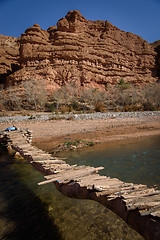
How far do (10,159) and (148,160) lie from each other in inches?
249

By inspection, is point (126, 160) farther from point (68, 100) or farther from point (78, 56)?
point (78, 56)

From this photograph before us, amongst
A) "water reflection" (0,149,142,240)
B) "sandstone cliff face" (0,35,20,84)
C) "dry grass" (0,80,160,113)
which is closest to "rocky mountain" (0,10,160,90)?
"sandstone cliff face" (0,35,20,84)

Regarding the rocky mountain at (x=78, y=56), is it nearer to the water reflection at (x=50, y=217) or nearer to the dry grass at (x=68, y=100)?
the dry grass at (x=68, y=100)

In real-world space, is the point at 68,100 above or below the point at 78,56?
below

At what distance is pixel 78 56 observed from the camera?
1485 inches

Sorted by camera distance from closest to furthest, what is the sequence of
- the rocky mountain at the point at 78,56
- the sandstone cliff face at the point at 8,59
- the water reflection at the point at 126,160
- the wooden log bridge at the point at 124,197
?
the wooden log bridge at the point at 124,197
the water reflection at the point at 126,160
the rocky mountain at the point at 78,56
the sandstone cliff face at the point at 8,59

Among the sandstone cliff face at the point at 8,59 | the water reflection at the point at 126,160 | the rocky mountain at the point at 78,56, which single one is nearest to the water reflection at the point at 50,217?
the water reflection at the point at 126,160

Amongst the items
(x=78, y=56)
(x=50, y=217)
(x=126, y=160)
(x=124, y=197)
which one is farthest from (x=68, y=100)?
(x=124, y=197)

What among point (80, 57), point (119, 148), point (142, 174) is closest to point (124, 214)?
point (142, 174)

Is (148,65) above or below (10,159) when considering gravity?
above

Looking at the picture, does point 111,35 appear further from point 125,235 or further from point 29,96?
point 125,235

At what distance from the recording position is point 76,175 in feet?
9.32

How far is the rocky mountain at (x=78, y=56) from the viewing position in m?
36.4

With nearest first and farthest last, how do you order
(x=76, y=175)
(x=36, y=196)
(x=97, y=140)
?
(x=76, y=175) → (x=36, y=196) → (x=97, y=140)
